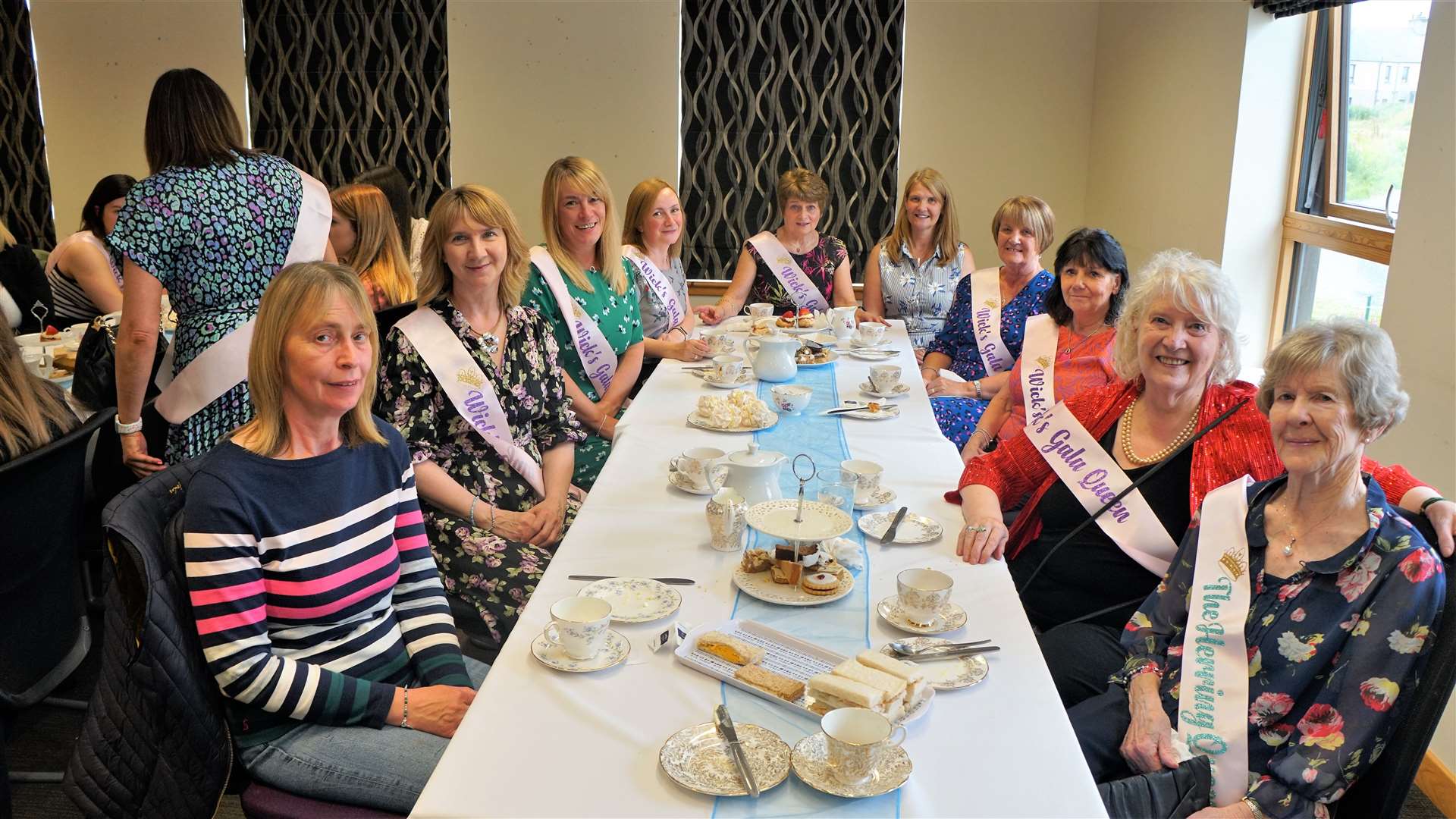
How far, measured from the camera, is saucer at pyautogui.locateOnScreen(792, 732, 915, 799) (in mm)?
1035

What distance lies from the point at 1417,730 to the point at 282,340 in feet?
4.97

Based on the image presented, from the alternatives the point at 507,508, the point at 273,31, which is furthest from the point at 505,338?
the point at 273,31

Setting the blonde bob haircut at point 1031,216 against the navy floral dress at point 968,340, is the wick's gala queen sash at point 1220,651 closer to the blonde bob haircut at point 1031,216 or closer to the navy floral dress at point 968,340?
the navy floral dress at point 968,340

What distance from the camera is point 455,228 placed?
7.14 feet

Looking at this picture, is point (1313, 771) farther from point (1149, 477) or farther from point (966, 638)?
point (1149, 477)

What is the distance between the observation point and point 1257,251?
3.52 metres

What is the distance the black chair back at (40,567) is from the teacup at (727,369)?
141 centimetres

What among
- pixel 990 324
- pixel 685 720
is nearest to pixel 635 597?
pixel 685 720

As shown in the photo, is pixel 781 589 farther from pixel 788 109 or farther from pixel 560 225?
pixel 788 109

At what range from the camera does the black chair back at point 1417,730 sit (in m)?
1.20

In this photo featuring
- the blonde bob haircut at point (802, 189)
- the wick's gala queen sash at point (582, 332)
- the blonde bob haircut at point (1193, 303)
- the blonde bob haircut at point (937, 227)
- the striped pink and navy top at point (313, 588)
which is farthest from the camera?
the blonde bob haircut at point (802, 189)

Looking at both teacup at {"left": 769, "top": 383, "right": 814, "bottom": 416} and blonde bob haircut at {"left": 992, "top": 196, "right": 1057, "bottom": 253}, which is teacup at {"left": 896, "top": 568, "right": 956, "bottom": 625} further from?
blonde bob haircut at {"left": 992, "top": 196, "right": 1057, "bottom": 253}

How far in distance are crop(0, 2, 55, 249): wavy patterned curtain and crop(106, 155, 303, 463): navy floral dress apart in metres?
4.05

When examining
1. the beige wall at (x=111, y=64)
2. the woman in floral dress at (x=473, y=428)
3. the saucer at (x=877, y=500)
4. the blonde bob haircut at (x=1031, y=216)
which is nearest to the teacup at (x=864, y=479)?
the saucer at (x=877, y=500)
